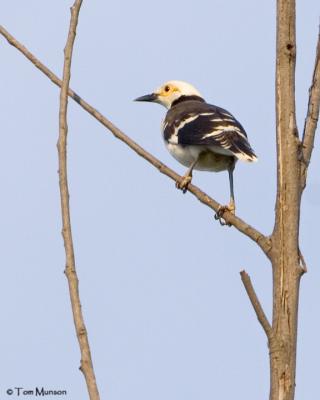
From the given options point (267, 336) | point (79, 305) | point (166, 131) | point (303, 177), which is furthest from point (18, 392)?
point (166, 131)

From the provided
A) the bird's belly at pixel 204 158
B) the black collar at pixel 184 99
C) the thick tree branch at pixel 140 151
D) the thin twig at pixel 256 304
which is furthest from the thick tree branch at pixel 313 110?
the black collar at pixel 184 99

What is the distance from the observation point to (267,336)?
3.01 metres

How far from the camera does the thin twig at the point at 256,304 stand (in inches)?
119

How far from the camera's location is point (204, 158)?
847 centimetres

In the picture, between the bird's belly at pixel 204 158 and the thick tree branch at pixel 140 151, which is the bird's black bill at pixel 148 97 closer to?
the bird's belly at pixel 204 158

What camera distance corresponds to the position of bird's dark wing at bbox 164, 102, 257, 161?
7258 mm

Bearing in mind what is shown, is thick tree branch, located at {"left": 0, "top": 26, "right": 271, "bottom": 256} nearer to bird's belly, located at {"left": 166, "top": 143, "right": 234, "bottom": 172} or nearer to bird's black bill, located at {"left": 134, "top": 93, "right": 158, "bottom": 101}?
bird's belly, located at {"left": 166, "top": 143, "right": 234, "bottom": 172}

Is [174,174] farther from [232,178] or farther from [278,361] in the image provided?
[232,178]

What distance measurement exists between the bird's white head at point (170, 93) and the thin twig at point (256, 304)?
873 centimetres

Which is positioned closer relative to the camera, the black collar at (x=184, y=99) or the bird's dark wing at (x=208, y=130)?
the bird's dark wing at (x=208, y=130)

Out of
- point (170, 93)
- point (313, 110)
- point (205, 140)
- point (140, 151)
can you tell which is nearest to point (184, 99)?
point (170, 93)

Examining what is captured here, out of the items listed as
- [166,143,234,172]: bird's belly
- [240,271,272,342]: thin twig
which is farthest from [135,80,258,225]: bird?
[240,271,272,342]: thin twig

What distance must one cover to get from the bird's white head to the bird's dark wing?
2045 mm

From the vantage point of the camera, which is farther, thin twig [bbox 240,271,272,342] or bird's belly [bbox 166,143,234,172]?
bird's belly [bbox 166,143,234,172]
